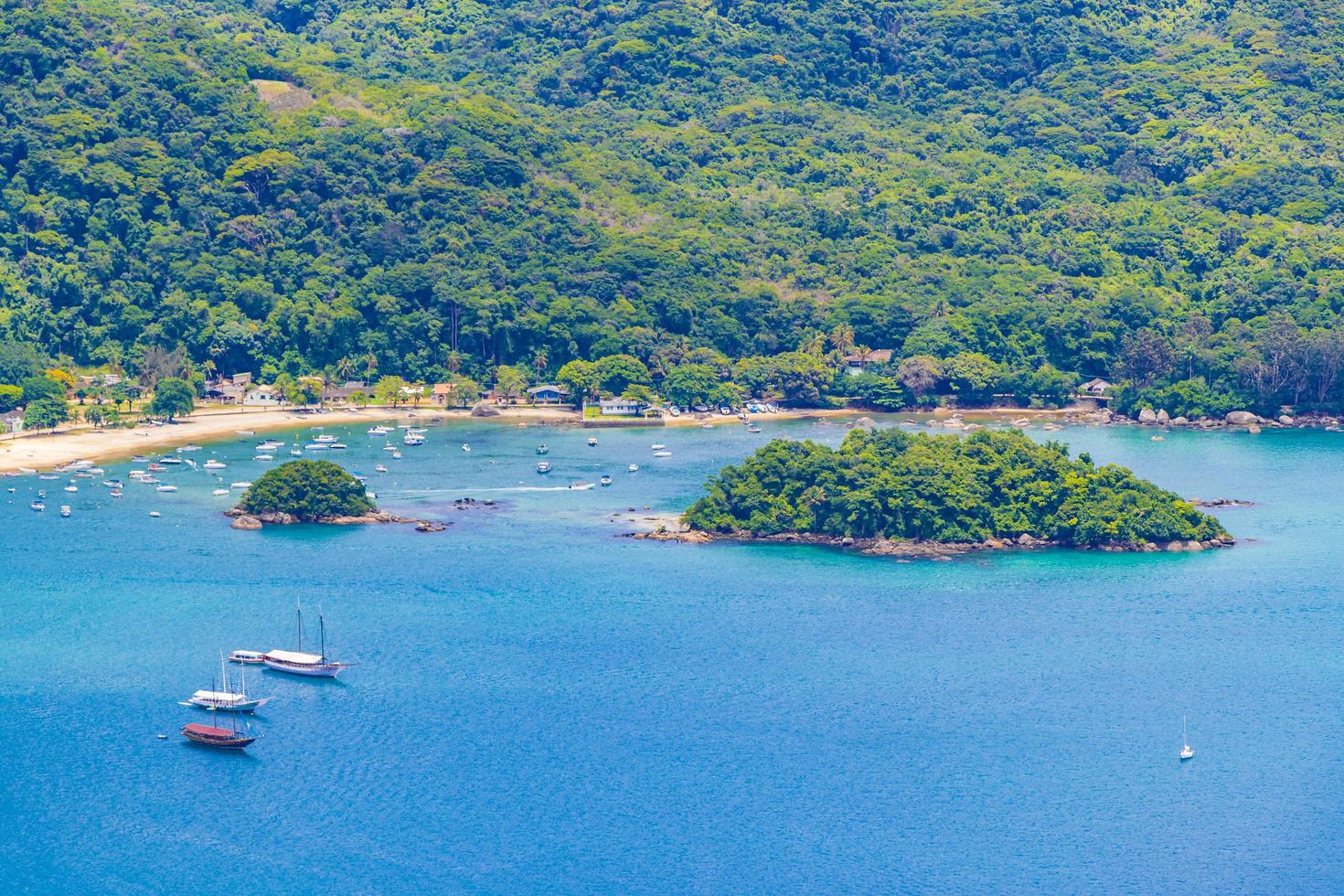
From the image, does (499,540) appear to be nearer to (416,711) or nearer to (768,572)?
(768,572)

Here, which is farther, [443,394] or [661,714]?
[443,394]

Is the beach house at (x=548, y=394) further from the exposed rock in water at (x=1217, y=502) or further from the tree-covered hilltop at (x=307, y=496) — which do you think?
the exposed rock in water at (x=1217, y=502)

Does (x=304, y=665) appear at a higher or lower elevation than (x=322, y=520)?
lower

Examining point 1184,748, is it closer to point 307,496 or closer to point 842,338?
point 307,496

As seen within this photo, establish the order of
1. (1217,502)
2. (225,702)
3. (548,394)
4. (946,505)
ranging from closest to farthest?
(225,702) < (946,505) < (1217,502) < (548,394)

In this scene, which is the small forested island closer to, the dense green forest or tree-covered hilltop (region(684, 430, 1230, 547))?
tree-covered hilltop (region(684, 430, 1230, 547))

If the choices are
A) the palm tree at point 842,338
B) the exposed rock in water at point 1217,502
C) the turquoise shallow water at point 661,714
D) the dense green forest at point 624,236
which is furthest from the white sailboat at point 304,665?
the palm tree at point 842,338

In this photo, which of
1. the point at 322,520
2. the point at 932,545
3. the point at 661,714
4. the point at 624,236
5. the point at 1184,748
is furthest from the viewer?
the point at 624,236

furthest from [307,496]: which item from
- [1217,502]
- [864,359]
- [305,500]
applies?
[864,359]

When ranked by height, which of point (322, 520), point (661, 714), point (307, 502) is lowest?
point (661, 714)
